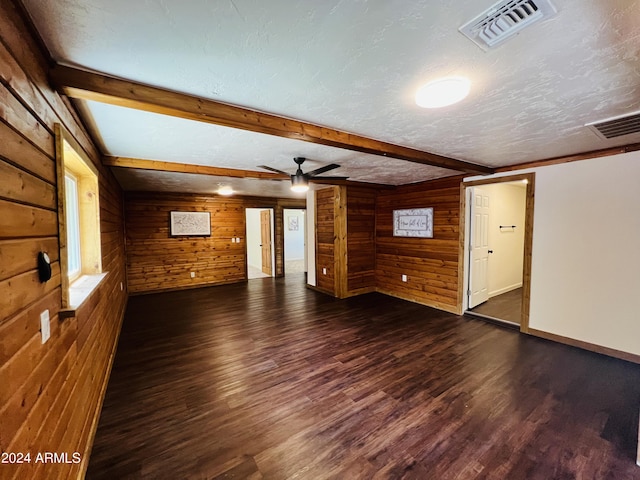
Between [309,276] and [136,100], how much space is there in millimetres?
5109

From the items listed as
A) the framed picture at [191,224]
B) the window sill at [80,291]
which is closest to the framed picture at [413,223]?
the framed picture at [191,224]

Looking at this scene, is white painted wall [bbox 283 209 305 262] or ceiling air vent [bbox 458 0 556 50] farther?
white painted wall [bbox 283 209 305 262]

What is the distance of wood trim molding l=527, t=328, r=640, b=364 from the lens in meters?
2.80

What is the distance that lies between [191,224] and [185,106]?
17.0 ft

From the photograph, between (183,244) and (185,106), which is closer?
(185,106)

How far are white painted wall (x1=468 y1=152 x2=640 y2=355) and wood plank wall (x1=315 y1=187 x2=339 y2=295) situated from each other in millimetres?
3171

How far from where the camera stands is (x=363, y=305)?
4805mm

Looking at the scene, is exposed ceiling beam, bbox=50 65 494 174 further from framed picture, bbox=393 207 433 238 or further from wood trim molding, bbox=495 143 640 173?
framed picture, bbox=393 207 433 238

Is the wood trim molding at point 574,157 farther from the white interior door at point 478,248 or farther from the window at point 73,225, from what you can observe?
the window at point 73,225

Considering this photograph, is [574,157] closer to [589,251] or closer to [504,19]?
[589,251]

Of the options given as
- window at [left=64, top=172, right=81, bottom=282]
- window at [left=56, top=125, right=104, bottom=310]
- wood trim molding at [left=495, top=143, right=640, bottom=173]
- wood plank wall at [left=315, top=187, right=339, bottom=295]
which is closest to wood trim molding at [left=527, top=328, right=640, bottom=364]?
wood trim molding at [left=495, top=143, right=640, bottom=173]

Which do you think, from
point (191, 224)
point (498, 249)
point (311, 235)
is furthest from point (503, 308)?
point (191, 224)

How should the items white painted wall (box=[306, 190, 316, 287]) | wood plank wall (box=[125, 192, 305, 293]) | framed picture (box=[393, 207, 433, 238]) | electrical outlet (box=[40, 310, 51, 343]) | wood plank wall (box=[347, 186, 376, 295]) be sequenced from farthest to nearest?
white painted wall (box=[306, 190, 316, 287]), wood plank wall (box=[125, 192, 305, 293]), wood plank wall (box=[347, 186, 376, 295]), framed picture (box=[393, 207, 433, 238]), electrical outlet (box=[40, 310, 51, 343])

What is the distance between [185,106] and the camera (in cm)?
162
